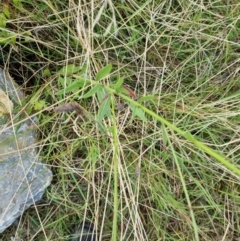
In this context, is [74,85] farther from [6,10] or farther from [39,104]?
[6,10]

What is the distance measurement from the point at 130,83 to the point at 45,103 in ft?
0.76

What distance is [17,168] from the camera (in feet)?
3.47

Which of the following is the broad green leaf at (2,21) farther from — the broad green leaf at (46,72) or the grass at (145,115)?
the broad green leaf at (46,72)

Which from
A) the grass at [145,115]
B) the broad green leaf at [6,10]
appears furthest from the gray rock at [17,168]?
the broad green leaf at [6,10]

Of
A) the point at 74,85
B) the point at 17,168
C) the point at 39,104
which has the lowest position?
the point at 17,168

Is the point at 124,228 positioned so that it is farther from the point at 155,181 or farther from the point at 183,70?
the point at 183,70

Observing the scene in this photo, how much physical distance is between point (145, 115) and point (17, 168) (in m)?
0.35

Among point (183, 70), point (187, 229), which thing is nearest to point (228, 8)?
point (183, 70)

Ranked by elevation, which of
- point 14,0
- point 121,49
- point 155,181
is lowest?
point 155,181

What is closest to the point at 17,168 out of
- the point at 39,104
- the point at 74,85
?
the point at 39,104

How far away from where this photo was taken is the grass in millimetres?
1099

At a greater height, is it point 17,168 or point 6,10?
point 6,10

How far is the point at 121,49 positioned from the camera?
1142 mm

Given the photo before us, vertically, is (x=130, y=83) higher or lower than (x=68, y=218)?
higher
